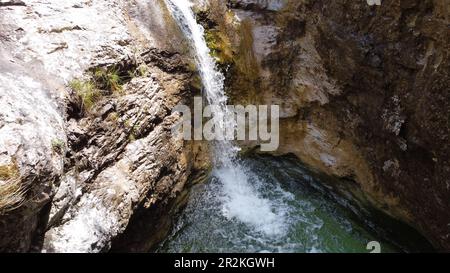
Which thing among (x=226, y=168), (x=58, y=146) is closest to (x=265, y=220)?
(x=226, y=168)

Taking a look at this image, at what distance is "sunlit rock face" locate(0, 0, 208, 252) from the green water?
436mm

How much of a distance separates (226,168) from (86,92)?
259 cm

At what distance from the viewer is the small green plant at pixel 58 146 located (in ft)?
10.8

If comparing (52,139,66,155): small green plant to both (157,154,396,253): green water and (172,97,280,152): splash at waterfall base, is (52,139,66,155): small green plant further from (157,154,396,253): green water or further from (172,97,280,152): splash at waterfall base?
(172,97,280,152): splash at waterfall base

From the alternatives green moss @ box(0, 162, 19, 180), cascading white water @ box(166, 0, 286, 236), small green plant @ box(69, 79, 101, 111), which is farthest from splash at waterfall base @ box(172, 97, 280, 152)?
green moss @ box(0, 162, 19, 180)

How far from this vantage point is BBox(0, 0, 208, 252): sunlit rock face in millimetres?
3059

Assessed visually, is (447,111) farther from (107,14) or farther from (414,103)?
(107,14)

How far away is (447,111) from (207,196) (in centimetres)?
324

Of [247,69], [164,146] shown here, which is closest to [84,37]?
[164,146]

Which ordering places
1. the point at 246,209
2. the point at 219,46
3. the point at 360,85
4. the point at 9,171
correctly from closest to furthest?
the point at 9,171 → the point at 360,85 → the point at 246,209 → the point at 219,46

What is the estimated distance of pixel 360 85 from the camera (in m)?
5.08

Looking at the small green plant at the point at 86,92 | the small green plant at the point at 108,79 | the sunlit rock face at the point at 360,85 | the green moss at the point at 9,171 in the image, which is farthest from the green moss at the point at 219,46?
the green moss at the point at 9,171

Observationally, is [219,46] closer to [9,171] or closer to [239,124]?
[239,124]

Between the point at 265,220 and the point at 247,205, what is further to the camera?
the point at 247,205
